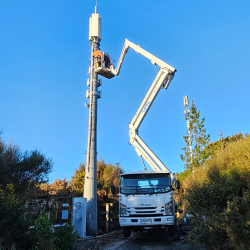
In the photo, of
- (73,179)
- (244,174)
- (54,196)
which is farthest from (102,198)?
(244,174)

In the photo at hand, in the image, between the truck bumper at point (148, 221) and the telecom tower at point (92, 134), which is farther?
the telecom tower at point (92, 134)

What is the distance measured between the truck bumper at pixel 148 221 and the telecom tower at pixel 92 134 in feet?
21.7

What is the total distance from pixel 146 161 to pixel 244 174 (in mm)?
12027

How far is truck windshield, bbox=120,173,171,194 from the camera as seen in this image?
1035 centimetres

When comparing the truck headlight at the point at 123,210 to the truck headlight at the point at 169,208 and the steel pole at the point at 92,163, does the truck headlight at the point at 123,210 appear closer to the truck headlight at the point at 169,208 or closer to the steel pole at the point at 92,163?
the truck headlight at the point at 169,208

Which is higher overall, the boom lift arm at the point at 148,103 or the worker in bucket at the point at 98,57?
the worker in bucket at the point at 98,57

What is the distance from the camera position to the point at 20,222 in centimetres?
698

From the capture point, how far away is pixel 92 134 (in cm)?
1945

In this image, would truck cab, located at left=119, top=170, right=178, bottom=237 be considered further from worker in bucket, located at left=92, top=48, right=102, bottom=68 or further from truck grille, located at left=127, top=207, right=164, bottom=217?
worker in bucket, located at left=92, top=48, right=102, bottom=68

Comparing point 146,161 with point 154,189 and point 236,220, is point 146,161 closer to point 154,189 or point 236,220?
point 154,189

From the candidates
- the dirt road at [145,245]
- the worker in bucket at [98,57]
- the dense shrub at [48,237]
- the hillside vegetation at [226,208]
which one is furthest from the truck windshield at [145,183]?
the worker in bucket at [98,57]

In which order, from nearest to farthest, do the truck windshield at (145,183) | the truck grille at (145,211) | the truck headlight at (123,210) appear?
the truck grille at (145,211) → the truck headlight at (123,210) → the truck windshield at (145,183)

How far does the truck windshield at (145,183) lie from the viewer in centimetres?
1035

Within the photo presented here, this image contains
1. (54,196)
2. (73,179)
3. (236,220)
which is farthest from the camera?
(73,179)
